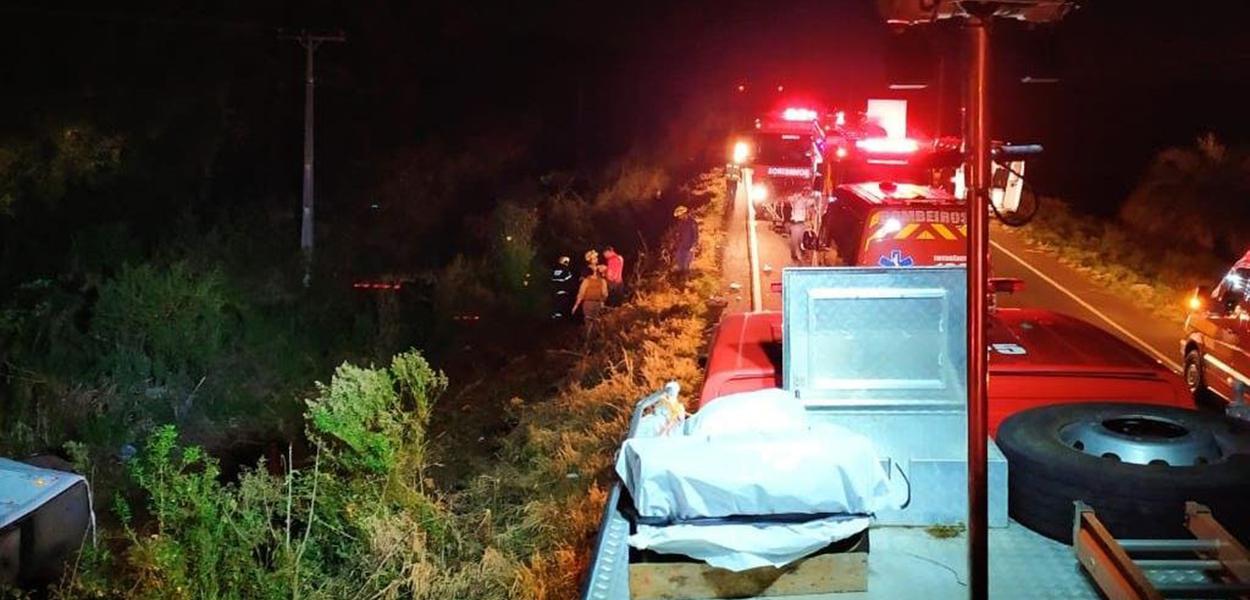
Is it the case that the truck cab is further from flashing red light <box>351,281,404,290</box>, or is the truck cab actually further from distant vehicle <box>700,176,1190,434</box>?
distant vehicle <box>700,176,1190,434</box>

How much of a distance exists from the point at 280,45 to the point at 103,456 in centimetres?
2945

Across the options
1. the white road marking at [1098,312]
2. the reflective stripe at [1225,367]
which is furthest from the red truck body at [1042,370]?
the white road marking at [1098,312]

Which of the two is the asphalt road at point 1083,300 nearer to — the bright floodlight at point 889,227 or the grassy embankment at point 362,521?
the bright floodlight at point 889,227

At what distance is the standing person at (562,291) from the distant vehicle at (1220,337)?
12.5 metres

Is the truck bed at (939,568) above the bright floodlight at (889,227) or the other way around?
the other way around

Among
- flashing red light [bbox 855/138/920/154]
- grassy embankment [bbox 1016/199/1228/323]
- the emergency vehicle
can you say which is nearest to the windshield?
the emergency vehicle

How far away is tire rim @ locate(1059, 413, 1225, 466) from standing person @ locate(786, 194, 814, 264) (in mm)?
12653

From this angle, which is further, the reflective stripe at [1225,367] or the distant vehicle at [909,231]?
the distant vehicle at [909,231]

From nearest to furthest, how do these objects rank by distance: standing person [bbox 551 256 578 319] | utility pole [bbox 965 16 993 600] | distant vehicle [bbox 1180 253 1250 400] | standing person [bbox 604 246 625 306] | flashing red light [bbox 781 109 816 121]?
utility pole [bbox 965 16 993 600] < distant vehicle [bbox 1180 253 1250 400] < standing person [bbox 604 246 625 306] < flashing red light [bbox 781 109 816 121] < standing person [bbox 551 256 578 319]

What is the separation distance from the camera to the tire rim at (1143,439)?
16.7 ft

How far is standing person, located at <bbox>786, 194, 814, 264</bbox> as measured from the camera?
18500 millimetres

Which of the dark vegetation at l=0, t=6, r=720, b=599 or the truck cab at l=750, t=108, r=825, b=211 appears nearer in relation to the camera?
the dark vegetation at l=0, t=6, r=720, b=599

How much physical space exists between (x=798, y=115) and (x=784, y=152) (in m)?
0.78

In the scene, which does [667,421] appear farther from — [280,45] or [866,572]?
[280,45]
